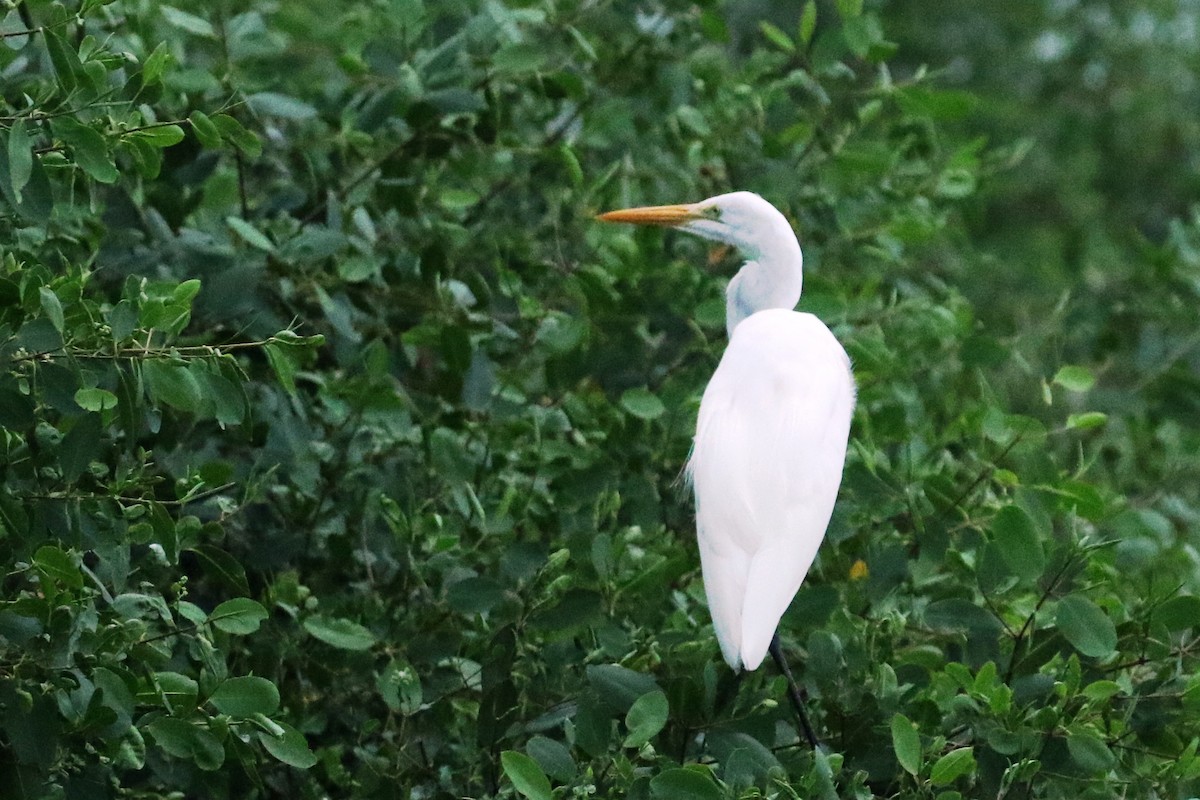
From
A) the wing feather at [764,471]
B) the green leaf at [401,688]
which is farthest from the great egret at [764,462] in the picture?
the green leaf at [401,688]

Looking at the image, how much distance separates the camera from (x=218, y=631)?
188 centimetres

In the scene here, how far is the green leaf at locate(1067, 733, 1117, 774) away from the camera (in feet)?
5.58

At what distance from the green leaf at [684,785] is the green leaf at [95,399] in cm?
63

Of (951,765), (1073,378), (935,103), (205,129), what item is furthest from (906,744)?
(935,103)

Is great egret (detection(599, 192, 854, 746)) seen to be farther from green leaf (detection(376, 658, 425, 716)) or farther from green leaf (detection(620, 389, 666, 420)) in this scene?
green leaf (detection(376, 658, 425, 716))

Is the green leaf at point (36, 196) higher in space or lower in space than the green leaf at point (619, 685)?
higher

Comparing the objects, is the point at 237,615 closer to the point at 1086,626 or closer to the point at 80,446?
the point at 80,446

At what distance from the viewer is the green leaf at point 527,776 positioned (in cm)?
158

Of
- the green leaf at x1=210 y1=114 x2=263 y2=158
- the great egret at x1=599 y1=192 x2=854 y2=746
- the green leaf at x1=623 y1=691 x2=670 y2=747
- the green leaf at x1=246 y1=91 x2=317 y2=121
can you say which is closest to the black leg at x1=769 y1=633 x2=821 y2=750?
the great egret at x1=599 y1=192 x2=854 y2=746

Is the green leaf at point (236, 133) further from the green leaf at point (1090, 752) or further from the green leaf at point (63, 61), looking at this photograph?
the green leaf at point (1090, 752)

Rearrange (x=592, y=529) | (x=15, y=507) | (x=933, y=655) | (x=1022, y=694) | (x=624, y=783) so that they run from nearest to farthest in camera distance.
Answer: (x=15, y=507) < (x=624, y=783) < (x=1022, y=694) < (x=933, y=655) < (x=592, y=529)

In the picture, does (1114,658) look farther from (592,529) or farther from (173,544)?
(173,544)

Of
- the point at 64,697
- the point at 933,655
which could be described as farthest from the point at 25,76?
the point at 933,655

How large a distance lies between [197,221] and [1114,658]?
4.59 feet
